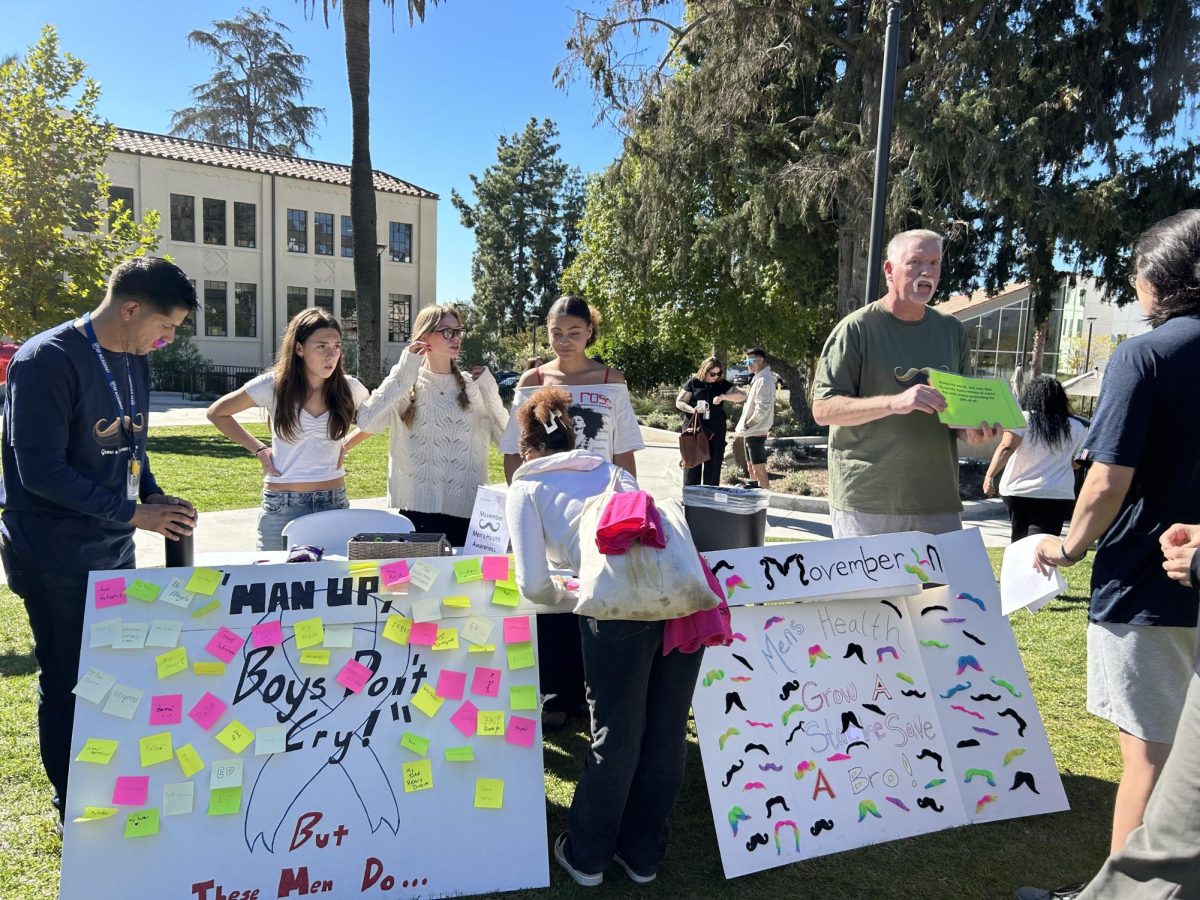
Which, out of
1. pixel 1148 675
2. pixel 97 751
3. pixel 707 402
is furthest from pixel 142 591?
pixel 707 402

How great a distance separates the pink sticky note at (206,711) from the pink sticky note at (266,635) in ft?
0.66

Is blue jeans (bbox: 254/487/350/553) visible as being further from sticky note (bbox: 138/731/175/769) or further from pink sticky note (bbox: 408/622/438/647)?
sticky note (bbox: 138/731/175/769)

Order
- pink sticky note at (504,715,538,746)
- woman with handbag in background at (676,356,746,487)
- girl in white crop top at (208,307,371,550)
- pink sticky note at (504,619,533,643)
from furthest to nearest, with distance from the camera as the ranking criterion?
woman with handbag in background at (676,356,746,487) → girl in white crop top at (208,307,371,550) → pink sticky note at (504,619,533,643) → pink sticky note at (504,715,538,746)

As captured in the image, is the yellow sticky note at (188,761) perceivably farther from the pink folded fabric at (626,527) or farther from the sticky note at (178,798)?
the pink folded fabric at (626,527)

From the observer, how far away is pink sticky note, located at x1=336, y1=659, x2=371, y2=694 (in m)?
2.70

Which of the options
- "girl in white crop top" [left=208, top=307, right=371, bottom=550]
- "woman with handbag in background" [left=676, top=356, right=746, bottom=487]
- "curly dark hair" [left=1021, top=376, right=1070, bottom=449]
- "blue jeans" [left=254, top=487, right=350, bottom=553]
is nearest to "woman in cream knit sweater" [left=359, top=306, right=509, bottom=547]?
"girl in white crop top" [left=208, top=307, right=371, bottom=550]

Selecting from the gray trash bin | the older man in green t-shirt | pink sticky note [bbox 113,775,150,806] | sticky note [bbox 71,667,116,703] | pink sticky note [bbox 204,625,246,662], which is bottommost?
pink sticky note [bbox 113,775,150,806]

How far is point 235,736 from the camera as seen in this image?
2.57 metres

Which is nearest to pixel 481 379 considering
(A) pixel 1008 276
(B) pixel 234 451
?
(B) pixel 234 451

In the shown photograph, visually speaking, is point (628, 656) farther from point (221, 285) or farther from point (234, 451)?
point (221, 285)

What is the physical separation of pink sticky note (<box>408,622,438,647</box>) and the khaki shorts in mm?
2086

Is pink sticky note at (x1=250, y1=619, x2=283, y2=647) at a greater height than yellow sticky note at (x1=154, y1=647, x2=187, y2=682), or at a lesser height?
greater

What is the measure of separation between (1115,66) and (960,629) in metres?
13.3

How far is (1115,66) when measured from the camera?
1287cm
